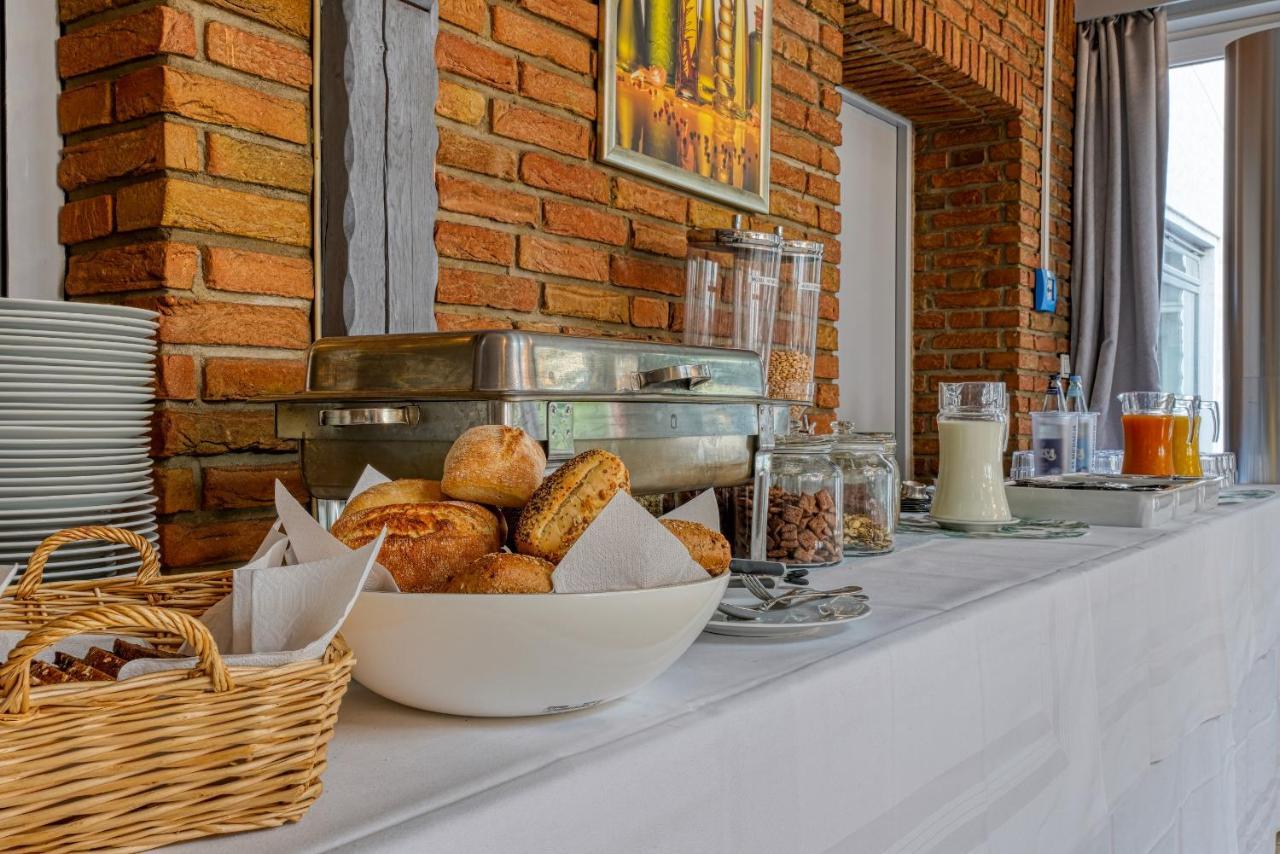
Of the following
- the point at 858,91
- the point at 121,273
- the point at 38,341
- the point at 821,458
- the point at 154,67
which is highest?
the point at 858,91

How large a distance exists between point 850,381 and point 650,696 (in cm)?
292

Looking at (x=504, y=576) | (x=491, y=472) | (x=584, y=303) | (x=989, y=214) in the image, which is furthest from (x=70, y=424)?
(x=989, y=214)

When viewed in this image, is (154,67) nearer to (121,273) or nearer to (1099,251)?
(121,273)

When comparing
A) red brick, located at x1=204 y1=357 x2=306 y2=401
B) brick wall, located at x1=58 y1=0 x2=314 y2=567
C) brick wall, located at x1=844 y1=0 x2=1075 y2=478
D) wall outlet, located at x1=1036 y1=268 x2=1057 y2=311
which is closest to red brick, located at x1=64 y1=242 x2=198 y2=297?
brick wall, located at x1=58 y1=0 x2=314 y2=567

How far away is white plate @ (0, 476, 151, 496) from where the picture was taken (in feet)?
3.25

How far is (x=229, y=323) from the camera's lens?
138cm

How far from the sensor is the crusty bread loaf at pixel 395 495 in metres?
0.71

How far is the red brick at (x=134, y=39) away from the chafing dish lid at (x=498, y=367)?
44 centimetres

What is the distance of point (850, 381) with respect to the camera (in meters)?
3.48

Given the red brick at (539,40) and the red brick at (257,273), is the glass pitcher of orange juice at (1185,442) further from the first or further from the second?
the red brick at (257,273)

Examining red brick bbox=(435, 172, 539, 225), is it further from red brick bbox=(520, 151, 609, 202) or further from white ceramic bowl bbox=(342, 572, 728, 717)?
white ceramic bowl bbox=(342, 572, 728, 717)

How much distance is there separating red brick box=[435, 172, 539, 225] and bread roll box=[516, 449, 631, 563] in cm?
111

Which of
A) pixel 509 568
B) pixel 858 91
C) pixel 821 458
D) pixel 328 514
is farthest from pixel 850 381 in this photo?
pixel 509 568

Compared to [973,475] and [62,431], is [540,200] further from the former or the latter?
[62,431]
